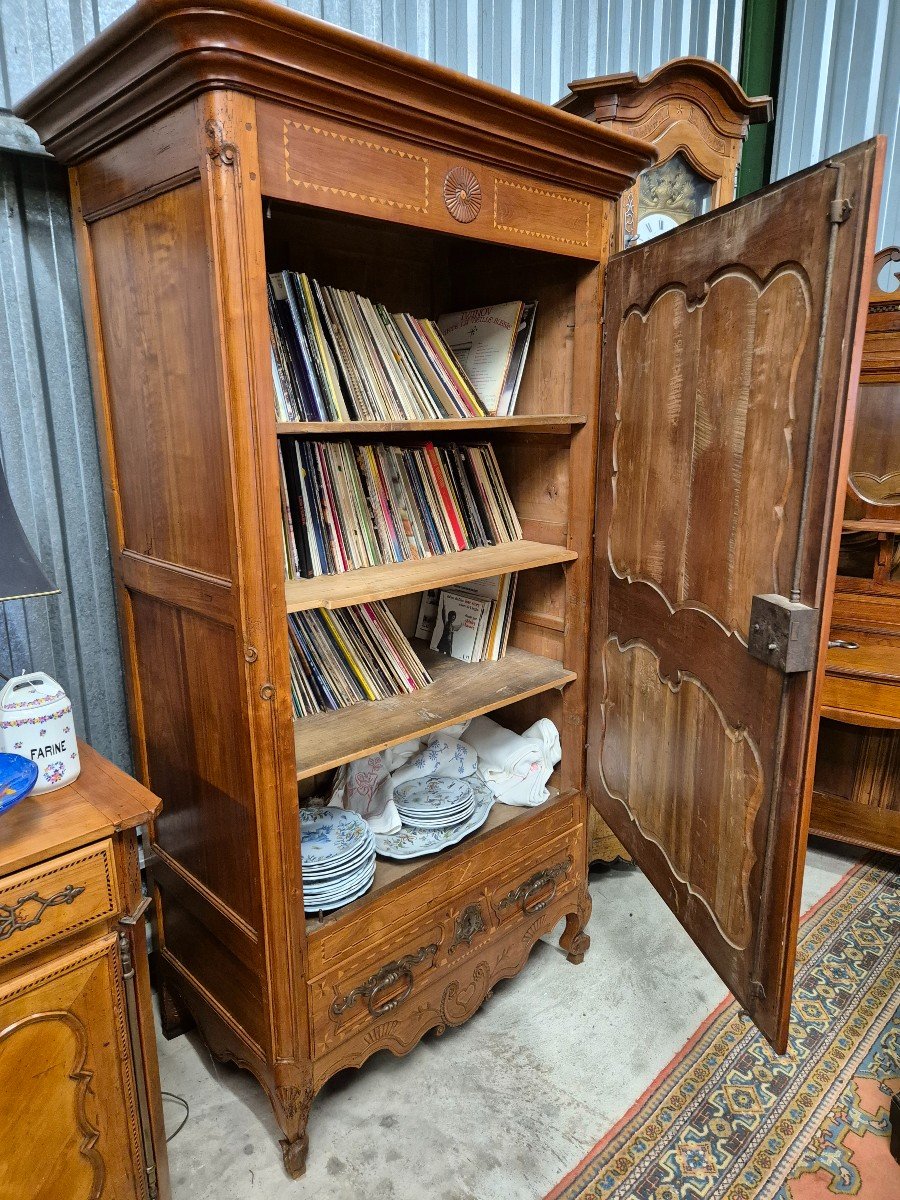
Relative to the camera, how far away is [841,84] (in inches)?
103

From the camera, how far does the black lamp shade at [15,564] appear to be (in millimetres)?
1002

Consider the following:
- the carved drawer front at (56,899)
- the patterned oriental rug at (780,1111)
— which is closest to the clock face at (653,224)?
the carved drawer front at (56,899)

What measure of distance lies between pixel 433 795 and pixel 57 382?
114 cm

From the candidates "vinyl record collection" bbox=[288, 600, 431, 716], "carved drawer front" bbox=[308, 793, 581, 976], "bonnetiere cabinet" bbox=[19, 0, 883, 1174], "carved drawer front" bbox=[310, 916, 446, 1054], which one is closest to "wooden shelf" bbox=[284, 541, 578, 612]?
"bonnetiere cabinet" bbox=[19, 0, 883, 1174]

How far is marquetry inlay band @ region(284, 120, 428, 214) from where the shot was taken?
1.07 m

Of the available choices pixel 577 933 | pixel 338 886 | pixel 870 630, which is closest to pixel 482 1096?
pixel 577 933

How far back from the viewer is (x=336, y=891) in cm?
141

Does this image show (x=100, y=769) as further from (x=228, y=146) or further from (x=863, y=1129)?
(x=863, y=1129)

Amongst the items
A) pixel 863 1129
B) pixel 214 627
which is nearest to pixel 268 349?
pixel 214 627

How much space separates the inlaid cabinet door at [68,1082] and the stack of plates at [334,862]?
0.37 metres

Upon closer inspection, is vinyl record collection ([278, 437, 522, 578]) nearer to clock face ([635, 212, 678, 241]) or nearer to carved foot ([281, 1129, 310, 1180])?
clock face ([635, 212, 678, 241])

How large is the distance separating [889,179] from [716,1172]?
2.91m

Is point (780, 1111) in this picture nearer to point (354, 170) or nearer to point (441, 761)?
point (441, 761)

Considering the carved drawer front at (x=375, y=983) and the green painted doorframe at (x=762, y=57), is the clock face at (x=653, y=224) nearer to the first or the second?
the green painted doorframe at (x=762, y=57)
